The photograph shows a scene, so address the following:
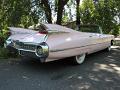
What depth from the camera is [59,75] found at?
557 cm

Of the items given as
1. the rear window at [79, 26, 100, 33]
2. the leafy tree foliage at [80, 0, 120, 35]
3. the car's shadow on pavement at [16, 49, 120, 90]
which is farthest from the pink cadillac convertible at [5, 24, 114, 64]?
the leafy tree foliage at [80, 0, 120, 35]

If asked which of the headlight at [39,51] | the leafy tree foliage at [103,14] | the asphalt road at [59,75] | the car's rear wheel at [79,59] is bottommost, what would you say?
the asphalt road at [59,75]

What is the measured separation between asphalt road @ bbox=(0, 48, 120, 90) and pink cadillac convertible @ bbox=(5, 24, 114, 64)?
1.37 feet

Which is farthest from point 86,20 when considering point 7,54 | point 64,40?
point 64,40

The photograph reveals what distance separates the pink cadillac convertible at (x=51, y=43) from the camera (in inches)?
213

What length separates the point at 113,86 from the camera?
4.82 metres

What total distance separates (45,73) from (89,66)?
147 centimetres

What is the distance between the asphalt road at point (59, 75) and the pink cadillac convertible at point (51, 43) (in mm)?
417

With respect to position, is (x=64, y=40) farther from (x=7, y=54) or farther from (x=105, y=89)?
(x=7, y=54)

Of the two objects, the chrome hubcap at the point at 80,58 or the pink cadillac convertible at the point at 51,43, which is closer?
the pink cadillac convertible at the point at 51,43

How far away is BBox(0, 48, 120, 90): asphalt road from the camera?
4789 millimetres

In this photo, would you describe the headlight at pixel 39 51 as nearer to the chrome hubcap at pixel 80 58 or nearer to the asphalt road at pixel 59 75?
the asphalt road at pixel 59 75

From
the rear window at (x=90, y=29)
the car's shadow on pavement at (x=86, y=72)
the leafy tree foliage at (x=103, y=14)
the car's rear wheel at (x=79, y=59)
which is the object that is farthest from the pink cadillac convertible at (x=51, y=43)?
the leafy tree foliage at (x=103, y=14)

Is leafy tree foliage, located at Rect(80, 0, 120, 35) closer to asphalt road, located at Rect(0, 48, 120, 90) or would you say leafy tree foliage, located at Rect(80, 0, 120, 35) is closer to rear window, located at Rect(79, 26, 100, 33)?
rear window, located at Rect(79, 26, 100, 33)
